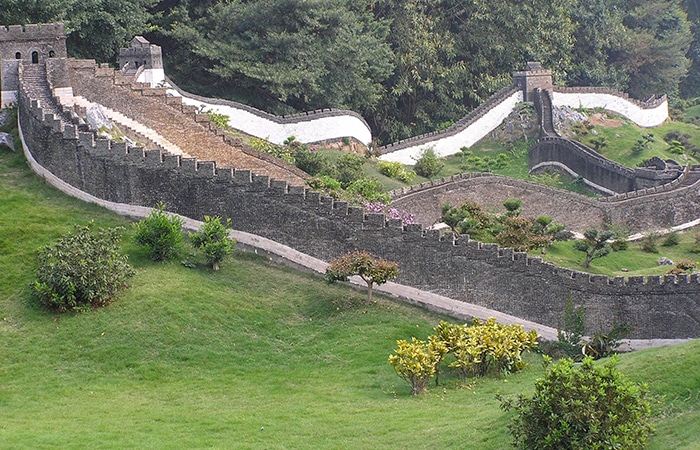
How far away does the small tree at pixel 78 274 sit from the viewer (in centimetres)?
3919

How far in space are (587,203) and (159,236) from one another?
28.0 meters

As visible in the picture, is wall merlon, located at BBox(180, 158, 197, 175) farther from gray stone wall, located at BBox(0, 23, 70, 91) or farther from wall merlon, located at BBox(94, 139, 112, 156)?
gray stone wall, located at BBox(0, 23, 70, 91)

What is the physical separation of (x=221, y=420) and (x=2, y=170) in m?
19.0

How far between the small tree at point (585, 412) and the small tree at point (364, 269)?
12.8 meters

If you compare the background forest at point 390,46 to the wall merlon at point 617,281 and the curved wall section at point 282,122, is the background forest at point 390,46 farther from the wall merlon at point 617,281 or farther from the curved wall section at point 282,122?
the wall merlon at point 617,281

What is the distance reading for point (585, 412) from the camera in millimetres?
28391

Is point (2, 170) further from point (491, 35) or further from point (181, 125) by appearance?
point (491, 35)

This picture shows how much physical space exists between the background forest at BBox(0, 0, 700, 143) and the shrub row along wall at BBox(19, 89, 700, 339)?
13289 mm

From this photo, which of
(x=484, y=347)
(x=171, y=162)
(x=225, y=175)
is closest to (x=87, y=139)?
(x=171, y=162)

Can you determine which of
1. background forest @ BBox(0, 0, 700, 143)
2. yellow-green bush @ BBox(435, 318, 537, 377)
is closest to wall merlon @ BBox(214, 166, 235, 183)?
yellow-green bush @ BBox(435, 318, 537, 377)

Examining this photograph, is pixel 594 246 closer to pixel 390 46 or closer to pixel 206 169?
pixel 206 169

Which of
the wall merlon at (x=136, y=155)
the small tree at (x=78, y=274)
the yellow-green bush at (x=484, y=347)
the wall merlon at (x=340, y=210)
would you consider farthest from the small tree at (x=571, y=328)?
the wall merlon at (x=136, y=155)

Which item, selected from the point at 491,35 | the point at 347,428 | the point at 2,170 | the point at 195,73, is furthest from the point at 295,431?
the point at 491,35

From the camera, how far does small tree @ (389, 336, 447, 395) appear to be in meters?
35.8
